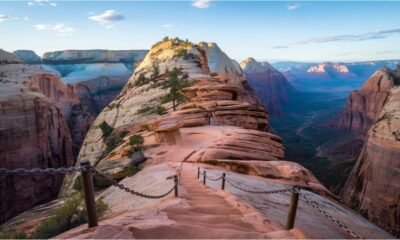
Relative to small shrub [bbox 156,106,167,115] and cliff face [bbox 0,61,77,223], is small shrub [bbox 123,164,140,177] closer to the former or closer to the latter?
small shrub [bbox 156,106,167,115]

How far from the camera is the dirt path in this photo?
19.5ft

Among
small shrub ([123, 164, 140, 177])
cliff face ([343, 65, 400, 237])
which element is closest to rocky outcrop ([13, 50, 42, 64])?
cliff face ([343, 65, 400, 237])

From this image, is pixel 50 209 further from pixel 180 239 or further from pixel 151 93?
pixel 151 93

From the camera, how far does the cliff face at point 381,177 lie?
33969 mm

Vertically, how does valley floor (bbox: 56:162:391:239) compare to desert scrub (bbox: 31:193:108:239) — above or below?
above

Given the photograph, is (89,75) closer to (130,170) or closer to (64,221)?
(130,170)

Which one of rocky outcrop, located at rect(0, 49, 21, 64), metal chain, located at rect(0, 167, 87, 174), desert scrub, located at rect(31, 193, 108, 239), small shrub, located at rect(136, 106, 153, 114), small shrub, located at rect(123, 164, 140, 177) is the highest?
rocky outcrop, located at rect(0, 49, 21, 64)

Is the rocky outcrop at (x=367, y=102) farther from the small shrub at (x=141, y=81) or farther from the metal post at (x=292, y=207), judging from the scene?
the metal post at (x=292, y=207)

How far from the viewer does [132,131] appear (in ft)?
88.4

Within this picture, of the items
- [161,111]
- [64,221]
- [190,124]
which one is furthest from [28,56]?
[64,221]

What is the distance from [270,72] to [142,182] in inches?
7552

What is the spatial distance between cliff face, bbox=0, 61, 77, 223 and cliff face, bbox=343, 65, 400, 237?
104 feet

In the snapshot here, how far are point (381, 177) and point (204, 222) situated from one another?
35.0 m

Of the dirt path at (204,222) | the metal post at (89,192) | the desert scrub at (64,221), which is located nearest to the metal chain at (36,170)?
the metal post at (89,192)
